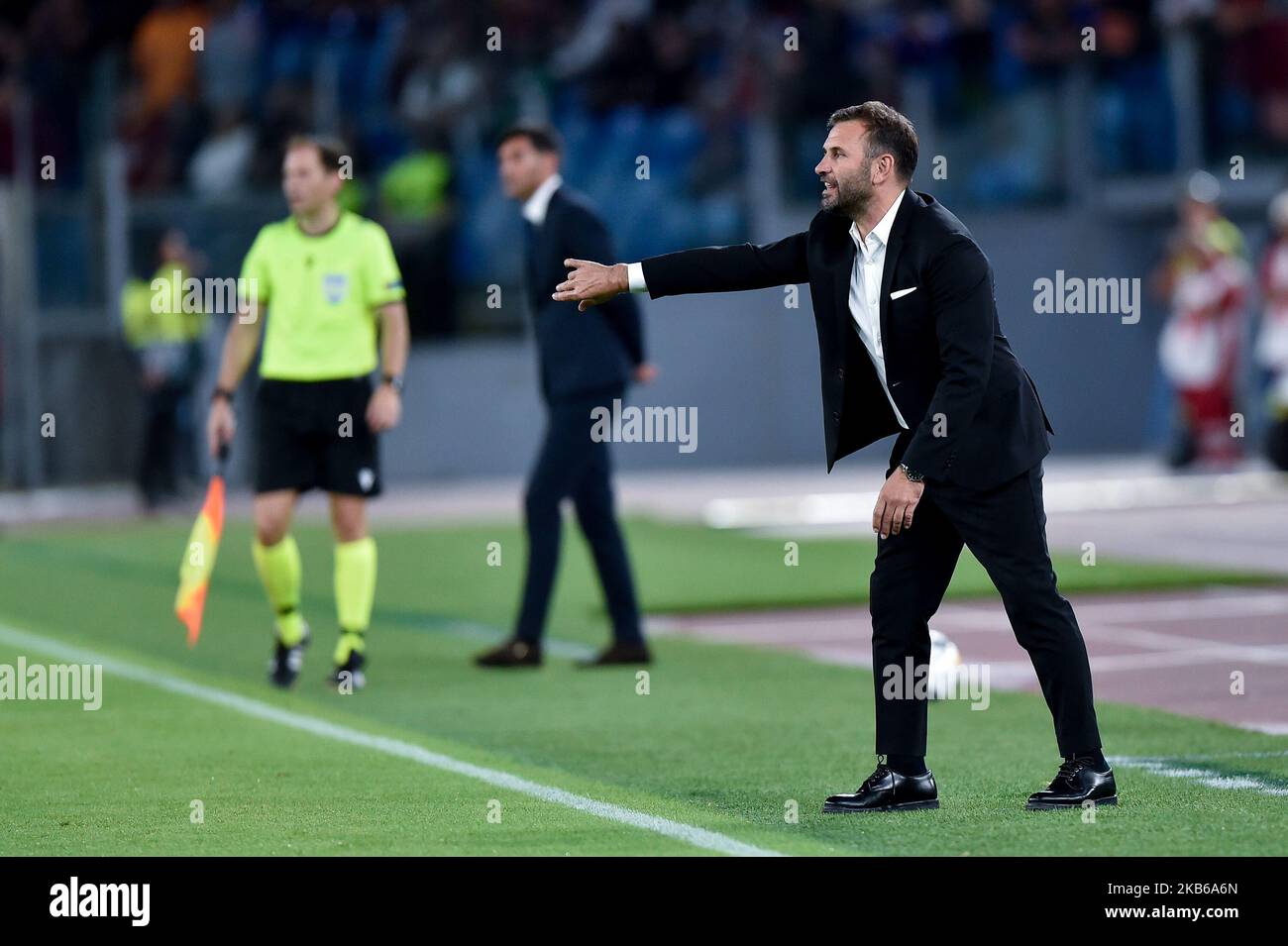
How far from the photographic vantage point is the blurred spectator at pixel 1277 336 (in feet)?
66.5

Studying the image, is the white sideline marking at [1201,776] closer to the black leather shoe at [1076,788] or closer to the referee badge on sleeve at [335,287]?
the black leather shoe at [1076,788]

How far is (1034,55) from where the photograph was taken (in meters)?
24.8

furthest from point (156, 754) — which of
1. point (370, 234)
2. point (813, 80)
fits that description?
point (813, 80)

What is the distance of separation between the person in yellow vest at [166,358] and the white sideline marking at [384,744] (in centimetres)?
887

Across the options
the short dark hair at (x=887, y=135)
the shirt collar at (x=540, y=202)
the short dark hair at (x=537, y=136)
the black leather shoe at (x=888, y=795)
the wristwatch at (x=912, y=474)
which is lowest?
the black leather shoe at (x=888, y=795)

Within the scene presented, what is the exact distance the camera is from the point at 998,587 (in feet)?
22.5

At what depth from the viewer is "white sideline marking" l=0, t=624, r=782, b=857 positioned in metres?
6.66

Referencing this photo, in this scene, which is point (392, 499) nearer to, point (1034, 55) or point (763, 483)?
point (763, 483)

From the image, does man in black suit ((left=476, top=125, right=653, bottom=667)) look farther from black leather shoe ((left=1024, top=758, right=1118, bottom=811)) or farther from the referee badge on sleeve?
black leather shoe ((left=1024, top=758, right=1118, bottom=811))

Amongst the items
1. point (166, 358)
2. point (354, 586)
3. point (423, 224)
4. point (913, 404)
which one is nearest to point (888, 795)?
point (913, 404)

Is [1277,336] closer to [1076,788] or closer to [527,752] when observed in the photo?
[527,752]

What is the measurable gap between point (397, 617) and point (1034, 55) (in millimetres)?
13845

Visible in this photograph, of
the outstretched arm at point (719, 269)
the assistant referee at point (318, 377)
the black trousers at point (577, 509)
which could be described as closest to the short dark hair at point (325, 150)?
the assistant referee at point (318, 377)

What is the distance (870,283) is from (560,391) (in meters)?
4.34
